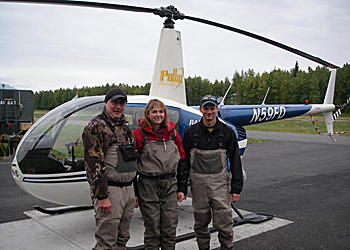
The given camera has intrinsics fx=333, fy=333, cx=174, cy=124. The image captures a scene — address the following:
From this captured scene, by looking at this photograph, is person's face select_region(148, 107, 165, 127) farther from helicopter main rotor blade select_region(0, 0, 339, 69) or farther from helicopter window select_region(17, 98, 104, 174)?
helicopter main rotor blade select_region(0, 0, 339, 69)

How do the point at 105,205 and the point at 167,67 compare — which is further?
the point at 167,67

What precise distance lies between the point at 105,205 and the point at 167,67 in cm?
281

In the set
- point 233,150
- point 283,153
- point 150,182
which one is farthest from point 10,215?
point 283,153

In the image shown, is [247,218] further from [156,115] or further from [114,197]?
[114,197]

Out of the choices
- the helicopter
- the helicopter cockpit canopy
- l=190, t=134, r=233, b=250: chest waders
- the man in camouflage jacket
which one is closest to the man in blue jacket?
l=190, t=134, r=233, b=250: chest waders

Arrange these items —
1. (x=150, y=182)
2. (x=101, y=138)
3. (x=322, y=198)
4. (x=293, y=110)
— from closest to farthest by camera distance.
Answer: (x=101, y=138) < (x=150, y=182) < (x=322, y=198) < (x=293, y=110)

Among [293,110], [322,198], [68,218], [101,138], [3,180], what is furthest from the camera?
[3,180]

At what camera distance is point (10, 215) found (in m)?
5.20

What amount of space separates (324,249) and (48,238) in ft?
11.2

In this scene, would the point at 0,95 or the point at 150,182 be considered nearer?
the point at 150,182

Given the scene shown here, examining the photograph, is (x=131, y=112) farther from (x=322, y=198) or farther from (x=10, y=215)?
(x=322, y=198)

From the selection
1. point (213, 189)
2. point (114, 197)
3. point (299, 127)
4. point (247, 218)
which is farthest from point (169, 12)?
point (299, 127)

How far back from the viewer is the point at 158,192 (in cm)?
321

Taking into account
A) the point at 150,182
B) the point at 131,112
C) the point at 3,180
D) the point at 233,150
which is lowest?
the point at 3,180
